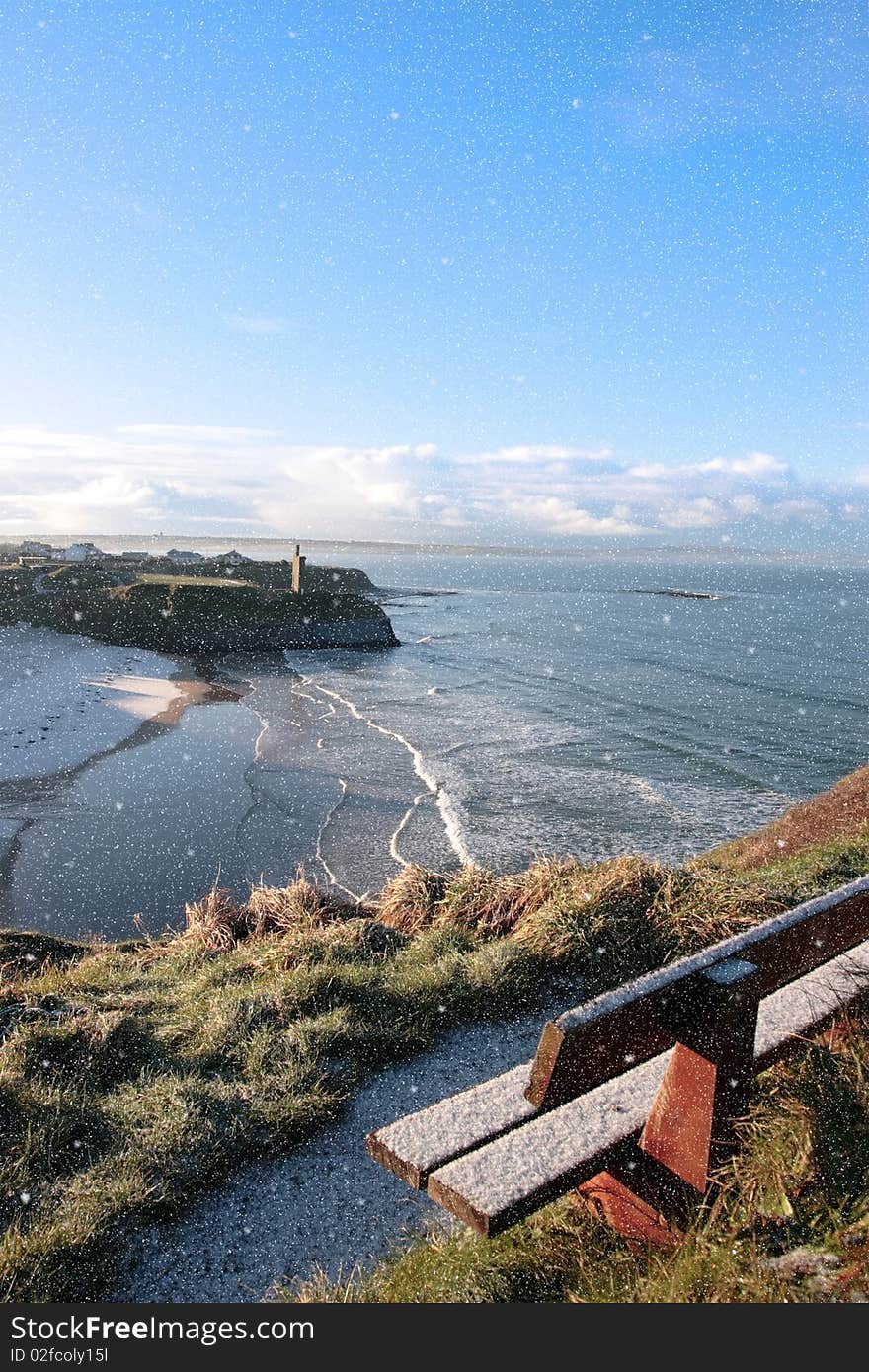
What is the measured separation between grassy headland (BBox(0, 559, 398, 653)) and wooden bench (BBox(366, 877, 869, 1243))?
46.8m

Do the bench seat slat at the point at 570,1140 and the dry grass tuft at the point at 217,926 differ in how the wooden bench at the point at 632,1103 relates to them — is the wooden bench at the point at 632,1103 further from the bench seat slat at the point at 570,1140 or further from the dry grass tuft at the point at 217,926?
the dry grass tuft at the point at 217,926

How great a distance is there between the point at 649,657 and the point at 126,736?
112ft

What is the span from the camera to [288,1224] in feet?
12.6

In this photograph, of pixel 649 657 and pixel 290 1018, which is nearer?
pixel 290 1018

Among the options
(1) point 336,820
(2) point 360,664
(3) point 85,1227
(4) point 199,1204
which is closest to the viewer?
(3) point 85,1227

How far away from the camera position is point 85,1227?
11.9 feet

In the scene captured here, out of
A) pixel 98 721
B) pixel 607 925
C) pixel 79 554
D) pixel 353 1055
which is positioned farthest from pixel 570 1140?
pixel 79 554

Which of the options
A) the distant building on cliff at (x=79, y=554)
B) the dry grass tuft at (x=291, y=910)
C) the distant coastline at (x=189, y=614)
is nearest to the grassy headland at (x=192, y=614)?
the distant coastline at (x=189, y=614)

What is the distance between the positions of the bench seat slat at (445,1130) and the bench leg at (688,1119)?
46cm

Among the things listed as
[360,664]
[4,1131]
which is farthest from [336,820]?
[360,664]

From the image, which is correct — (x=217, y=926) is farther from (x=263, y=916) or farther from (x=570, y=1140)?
(x=570, y=1140)

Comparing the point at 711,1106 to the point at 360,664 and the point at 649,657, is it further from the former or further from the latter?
the point at 649,657

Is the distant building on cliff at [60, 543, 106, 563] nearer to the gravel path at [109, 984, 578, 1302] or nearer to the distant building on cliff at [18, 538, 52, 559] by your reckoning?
the distant building on cliff at [18, 538, 52, 559]

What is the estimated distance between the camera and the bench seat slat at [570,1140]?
2.71 m
